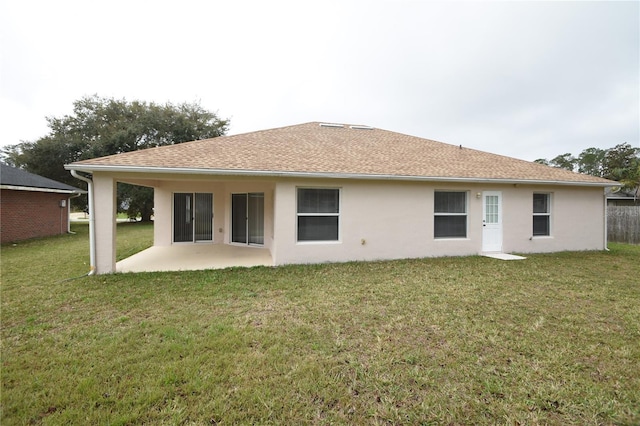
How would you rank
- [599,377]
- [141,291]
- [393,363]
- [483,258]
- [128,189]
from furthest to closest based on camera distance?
1. [128,189]
2. [483,258]
3. [141,291]
4. [393,363]
5. [599,377]

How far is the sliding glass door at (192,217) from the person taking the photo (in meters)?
11.0

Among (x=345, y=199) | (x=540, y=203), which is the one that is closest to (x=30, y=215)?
(x=345, y=199)

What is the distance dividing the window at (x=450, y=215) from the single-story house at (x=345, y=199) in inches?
1.4

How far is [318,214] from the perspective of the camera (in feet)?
26.3

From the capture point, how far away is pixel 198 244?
1092cm

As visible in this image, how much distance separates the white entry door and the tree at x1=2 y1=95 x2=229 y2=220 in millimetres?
23570

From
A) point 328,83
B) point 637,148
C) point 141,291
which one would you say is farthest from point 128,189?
point 637,148

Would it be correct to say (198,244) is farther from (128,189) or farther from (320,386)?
(128,189)

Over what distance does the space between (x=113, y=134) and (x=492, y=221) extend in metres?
27.2

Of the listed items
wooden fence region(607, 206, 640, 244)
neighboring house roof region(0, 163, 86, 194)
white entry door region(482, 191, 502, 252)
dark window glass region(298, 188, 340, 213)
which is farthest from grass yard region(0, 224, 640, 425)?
wooden fence region(607, 206, 640, 244)

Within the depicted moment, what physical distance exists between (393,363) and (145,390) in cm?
253

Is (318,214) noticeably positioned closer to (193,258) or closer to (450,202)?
(193,258)

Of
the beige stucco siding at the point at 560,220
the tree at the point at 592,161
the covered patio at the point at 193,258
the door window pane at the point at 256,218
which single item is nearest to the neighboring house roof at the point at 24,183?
the covered patio at the point at 193,258

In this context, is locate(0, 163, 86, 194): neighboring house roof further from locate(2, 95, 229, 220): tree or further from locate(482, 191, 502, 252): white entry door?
locate(482, 191, 502, 252): white entry door
